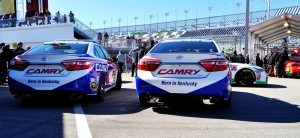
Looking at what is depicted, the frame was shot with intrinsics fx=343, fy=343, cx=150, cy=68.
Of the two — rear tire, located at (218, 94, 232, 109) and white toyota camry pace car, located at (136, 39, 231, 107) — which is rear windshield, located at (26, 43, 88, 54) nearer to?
white toyota camry pace car, located at (136, 39, 231, 107)

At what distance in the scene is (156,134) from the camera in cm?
454

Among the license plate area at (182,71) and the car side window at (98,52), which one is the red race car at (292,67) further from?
the license plate area at (182,71)

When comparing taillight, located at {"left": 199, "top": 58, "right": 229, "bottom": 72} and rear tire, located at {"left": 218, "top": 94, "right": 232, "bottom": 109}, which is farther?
rear tire, located at {"left": 218, "top": 94, "right": 232, "bottom": 109}

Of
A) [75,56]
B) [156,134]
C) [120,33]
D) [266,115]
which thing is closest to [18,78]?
[75,56]

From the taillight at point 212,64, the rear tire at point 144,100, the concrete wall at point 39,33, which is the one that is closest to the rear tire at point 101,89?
the rear tire at point 144,100

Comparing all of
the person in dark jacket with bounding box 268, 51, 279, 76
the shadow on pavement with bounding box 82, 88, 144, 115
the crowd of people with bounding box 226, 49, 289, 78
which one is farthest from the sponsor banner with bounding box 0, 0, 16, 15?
the shadow on pavement with bounding box 82, 88, 144, 115

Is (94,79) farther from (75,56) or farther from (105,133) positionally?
(105,133)

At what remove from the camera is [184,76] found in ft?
19.2

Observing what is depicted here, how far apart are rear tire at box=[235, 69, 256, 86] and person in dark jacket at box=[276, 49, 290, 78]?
276 inches

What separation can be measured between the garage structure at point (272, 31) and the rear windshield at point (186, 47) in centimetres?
1455

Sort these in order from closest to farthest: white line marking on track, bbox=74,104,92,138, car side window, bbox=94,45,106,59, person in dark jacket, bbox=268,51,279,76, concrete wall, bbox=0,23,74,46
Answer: white line marking on track, bbox=74,104,92,138 < car side window, bbox=94,45,106,59 < person in dark jacket, bbox=268,51,279,76 < concrete wall, bbox=0,23,74,46

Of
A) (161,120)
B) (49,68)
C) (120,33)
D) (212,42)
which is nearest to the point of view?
(161,120)

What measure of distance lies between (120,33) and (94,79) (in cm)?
4456

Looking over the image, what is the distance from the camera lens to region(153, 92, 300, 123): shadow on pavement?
5648 mm
